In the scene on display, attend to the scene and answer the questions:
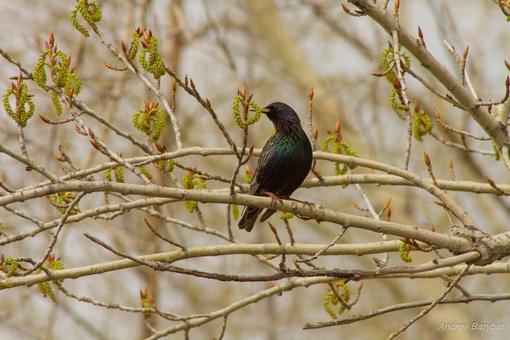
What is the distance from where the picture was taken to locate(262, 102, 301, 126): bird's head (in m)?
5.49

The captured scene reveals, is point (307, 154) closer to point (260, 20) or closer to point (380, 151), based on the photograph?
point (380, 151)

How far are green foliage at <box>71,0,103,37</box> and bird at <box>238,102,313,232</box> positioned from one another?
1.61 m

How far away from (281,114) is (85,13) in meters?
2.11

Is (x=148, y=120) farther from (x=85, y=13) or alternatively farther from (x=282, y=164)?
(x=282, y=164)

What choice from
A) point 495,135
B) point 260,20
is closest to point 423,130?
point 495,135

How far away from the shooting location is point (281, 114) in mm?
5555

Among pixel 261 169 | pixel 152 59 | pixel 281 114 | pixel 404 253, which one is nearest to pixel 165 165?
pixel 152 59

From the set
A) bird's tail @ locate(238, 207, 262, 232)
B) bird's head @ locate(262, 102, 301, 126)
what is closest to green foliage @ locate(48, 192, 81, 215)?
bird's tail @ locate(238, 207, 262, 232)

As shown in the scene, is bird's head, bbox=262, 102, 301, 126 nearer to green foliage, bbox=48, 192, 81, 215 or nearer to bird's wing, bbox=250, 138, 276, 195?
bird's wing, bbox=250, 138, 276, 195

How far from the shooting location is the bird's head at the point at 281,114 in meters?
5.49

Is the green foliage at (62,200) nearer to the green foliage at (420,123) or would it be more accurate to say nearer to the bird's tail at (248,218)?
the bird's tail at (248,218)

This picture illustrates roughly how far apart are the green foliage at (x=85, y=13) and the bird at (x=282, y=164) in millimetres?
1609

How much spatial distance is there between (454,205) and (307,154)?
1.41m

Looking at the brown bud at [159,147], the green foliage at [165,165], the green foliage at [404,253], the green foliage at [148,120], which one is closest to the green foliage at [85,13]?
the green foliage at [148,120]
